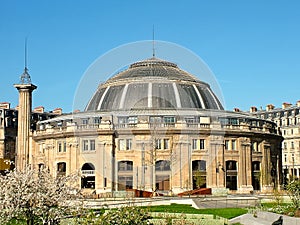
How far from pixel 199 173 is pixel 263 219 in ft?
122

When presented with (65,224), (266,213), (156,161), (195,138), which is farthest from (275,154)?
(65,224)

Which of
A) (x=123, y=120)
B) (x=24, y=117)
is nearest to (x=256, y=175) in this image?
(x=123, y=120)

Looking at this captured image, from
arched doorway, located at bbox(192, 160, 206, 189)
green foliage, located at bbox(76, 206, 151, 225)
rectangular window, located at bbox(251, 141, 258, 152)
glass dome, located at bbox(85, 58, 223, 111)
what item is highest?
glass dome, located at bbox(85, 58, 223, 111)

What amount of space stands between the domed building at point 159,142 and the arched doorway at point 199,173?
0.12m

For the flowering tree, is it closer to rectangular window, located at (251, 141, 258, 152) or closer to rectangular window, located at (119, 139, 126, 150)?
rectangular window, located at (119, 139, 126, 150)

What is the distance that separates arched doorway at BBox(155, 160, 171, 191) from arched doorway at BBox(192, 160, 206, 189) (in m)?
3.20

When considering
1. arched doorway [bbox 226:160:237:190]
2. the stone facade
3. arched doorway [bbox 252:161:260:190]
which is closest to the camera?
arched doorway [bbox 226:160:237:190]

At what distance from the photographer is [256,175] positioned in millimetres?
73688

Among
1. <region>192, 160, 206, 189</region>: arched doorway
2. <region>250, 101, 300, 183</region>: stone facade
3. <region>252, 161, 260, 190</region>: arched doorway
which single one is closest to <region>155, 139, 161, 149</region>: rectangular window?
<region>192, 160, 206, 189</region>: arched doorway

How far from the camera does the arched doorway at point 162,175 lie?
220 ft

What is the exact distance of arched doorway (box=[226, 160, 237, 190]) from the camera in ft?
232

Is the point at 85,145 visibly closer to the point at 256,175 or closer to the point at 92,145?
the point at 92,145

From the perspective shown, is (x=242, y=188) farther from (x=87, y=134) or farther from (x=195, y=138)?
(x=87, y=134)

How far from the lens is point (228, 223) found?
98.9ft
